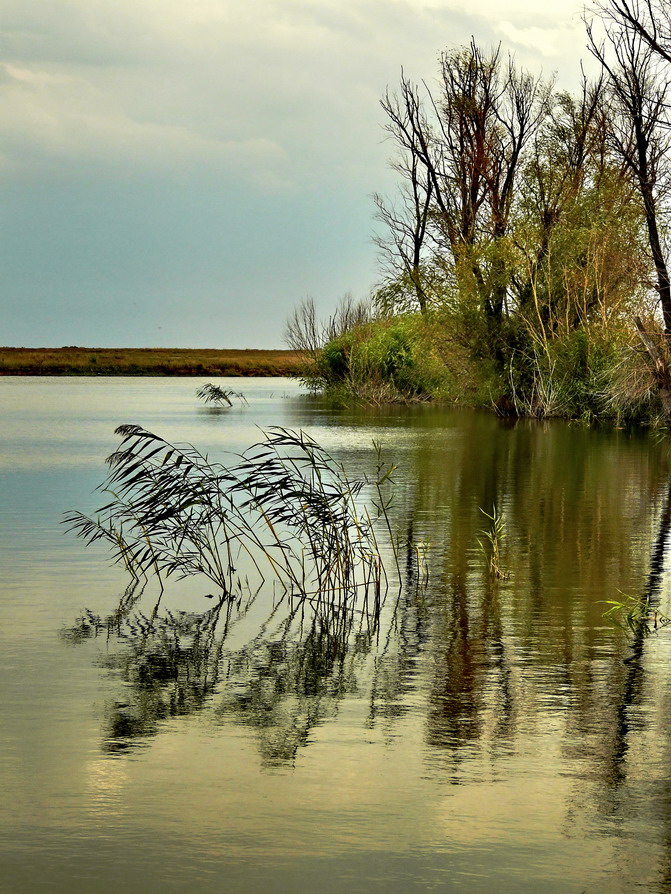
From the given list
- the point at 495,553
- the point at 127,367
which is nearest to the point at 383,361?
the point at 495,553

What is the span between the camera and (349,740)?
521cm

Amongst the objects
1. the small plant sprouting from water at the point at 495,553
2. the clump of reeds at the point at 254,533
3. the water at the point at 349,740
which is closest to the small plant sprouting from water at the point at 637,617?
the water at the point at 349,740

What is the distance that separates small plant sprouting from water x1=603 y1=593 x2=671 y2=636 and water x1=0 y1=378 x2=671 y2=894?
4.8 inches

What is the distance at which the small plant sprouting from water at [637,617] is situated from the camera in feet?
24.6

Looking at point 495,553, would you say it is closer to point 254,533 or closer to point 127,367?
point 254,533

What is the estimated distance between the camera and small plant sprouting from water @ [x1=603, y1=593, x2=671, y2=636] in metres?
7.49

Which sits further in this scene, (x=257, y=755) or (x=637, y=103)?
(x=637, y=103)

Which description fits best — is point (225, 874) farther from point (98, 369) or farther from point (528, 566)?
point (98, 369)

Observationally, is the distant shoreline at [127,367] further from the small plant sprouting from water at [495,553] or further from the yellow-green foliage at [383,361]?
the small plant sprouting from water at [495,553]

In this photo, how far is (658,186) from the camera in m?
21.0

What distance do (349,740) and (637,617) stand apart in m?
3.15

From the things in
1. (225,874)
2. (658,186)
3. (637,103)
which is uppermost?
(637,103)

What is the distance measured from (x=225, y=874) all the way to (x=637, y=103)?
20.3 m

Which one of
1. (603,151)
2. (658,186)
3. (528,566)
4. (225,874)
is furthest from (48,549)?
(603,151)
